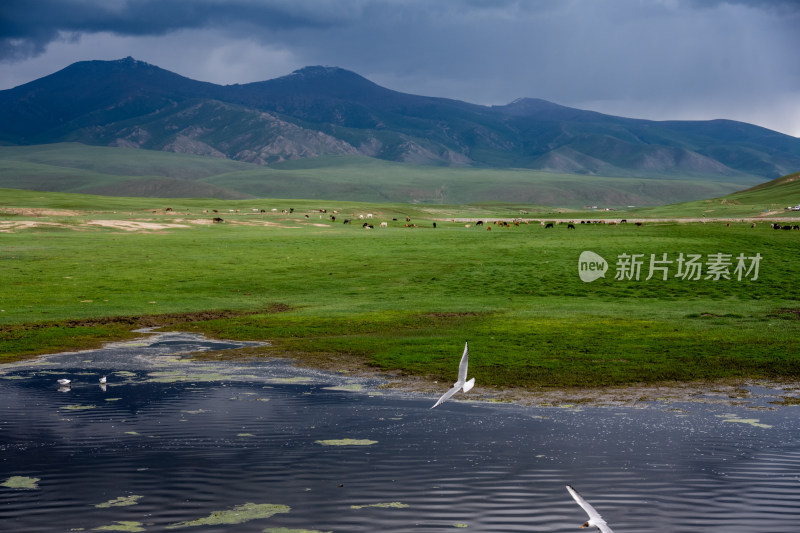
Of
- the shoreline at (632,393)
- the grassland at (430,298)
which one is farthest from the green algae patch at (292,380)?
the grassland at (430,298)

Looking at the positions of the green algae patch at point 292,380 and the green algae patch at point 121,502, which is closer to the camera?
the green algae patch at point 121,502

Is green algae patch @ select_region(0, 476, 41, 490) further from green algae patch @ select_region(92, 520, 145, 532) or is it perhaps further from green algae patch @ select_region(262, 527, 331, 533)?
green algae patch @ select_region(262, 527, 331, 533)

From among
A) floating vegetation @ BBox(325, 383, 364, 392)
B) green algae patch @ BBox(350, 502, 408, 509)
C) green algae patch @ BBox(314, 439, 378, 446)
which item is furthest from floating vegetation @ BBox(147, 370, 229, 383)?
green algae patch @ BBox(350, 502, 408, 509)

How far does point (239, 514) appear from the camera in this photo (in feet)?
50.1

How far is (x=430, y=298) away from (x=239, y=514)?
124ft

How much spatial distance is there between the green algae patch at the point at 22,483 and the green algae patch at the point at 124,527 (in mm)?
2948

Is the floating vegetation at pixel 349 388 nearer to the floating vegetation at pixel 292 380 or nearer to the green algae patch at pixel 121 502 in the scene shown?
the floating vegetation at pixel 292 380

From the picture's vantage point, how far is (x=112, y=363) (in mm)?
31406

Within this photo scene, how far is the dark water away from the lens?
49.5 feet

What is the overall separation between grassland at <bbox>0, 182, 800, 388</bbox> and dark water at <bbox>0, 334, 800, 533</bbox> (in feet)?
19.4

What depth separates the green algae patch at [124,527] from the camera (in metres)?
14.5

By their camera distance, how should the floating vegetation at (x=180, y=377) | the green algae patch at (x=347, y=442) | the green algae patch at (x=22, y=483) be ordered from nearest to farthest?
the green algae patch at (x=22, y=483)
the green algae patch at (x=347, y=442)
the floating vegetation at (x=180, y=377)

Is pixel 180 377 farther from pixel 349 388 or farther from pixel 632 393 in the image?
pixel 632 393

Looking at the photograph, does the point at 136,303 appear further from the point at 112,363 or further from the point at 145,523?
the point at 145,523
